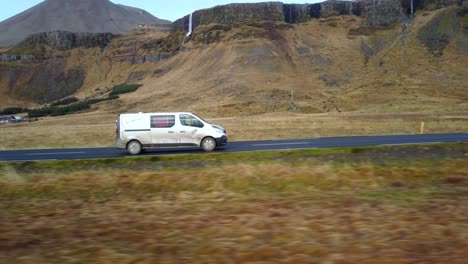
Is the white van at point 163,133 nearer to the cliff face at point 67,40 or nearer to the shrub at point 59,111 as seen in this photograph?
the shrub at point 59,111

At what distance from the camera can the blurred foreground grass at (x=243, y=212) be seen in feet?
19.5

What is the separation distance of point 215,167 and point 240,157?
223 centimetres

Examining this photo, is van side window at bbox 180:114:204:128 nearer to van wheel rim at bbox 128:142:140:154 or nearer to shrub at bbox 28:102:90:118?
van wheel rim at bbox 128:142:140:154

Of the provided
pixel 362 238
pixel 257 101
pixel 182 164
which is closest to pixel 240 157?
pixel 182 164

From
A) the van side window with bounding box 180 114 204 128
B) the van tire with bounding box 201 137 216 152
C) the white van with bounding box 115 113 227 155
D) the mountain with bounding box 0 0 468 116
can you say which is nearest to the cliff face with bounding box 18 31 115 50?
the mountain with bounding box 0 0 468 116

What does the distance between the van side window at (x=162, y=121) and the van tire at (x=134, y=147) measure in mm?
994

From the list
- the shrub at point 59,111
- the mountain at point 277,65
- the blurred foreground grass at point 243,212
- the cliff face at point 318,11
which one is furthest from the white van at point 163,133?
the cliff face at point 318,11

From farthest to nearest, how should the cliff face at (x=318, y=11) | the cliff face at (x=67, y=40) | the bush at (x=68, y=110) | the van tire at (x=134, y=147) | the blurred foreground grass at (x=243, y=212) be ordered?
1. the cliff face at (x=67, y=40)
2. the cliff face at (x=318, y=11)
3. the bush at (x=68, y=110)
4. the van tire at (x=134, y=147)
5. the blurred foreground grass at (x=243, y=212)

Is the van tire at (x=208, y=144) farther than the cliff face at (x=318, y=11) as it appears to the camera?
No

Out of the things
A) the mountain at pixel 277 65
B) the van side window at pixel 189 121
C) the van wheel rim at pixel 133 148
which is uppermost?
the mountain at pixel 277 65

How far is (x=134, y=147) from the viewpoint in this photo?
19.7 m

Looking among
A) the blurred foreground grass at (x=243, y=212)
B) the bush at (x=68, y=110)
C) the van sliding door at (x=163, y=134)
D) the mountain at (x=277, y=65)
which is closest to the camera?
the blurred foreground grass at (x=243, y=212)

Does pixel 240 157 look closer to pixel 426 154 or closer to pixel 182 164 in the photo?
pixel 182 164

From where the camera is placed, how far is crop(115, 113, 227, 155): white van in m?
19.7
